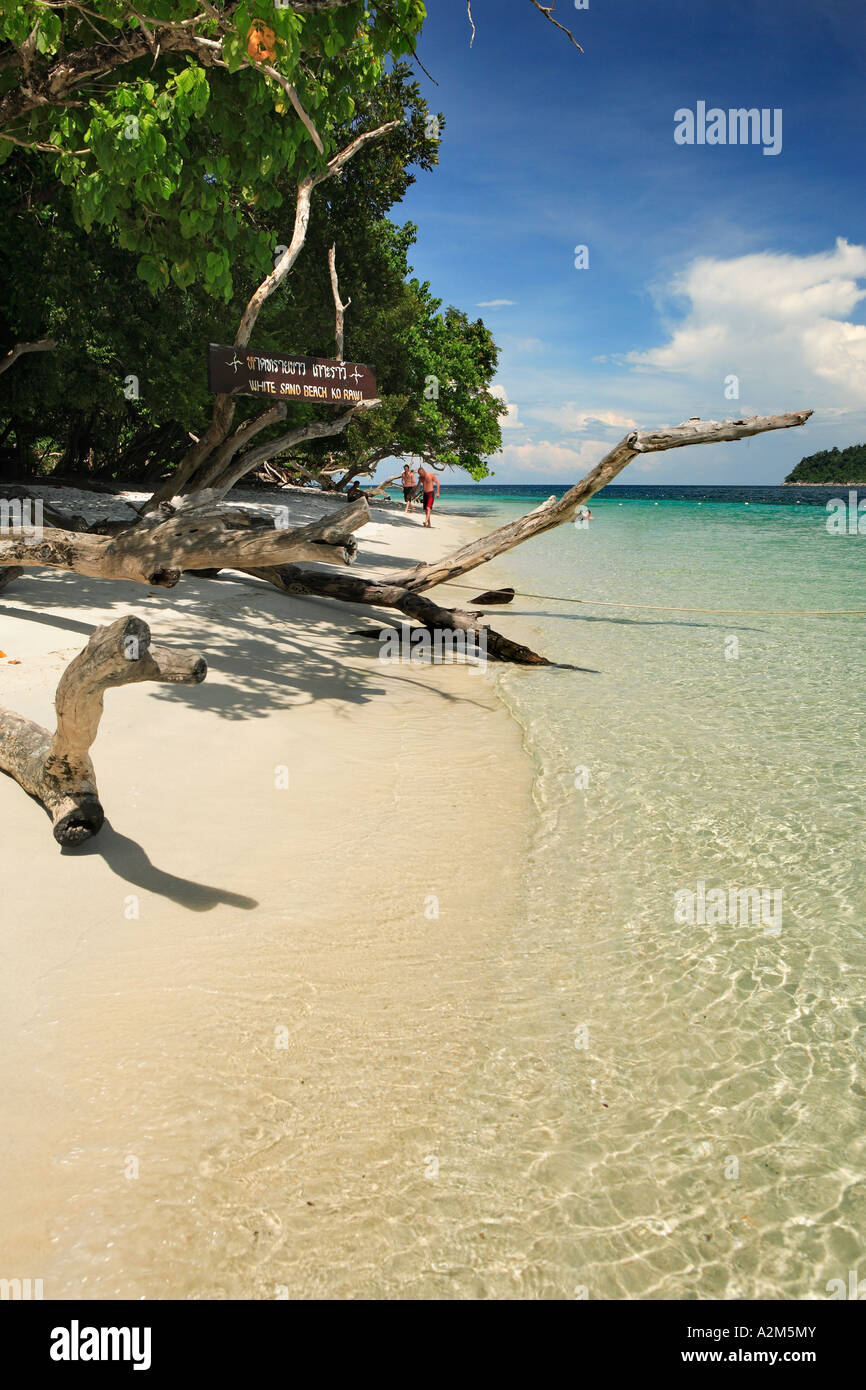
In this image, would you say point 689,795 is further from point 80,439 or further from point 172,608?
point 80,439

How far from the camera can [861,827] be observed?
6.20 metres

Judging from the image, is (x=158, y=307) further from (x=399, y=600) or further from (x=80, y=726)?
(x=80, y=726)

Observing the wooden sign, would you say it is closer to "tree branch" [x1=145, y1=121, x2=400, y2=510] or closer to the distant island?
"tree branch" [x1=145, y1=121, x2=400, y2=510]

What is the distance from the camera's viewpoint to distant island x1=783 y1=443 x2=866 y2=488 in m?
155

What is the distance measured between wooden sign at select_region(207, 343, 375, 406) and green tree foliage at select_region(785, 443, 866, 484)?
16565 cm

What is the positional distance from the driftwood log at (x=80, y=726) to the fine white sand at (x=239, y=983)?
216 mm

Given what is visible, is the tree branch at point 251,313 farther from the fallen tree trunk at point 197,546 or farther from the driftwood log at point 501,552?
the fallen tree trunk at point 197,546

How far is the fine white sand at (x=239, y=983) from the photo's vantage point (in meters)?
2.77

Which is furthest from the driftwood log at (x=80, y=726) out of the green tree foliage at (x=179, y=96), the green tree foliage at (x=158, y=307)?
the green tree foliage at (x=158, y=307)

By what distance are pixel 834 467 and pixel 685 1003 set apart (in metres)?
187

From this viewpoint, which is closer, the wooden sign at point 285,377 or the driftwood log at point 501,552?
the driftwood log at point 501,552

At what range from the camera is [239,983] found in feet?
13.1
